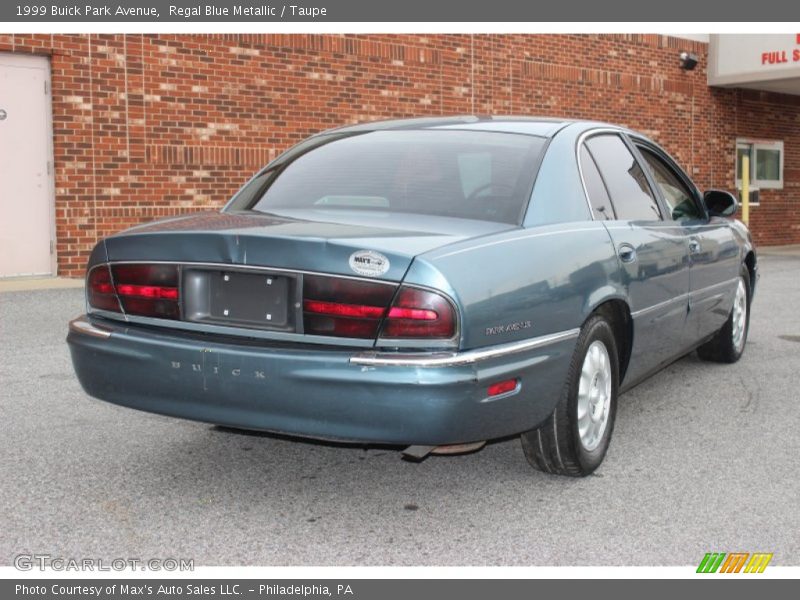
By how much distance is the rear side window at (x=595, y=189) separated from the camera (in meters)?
4.51

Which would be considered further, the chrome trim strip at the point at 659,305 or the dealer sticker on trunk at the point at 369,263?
the chrome trim strip at the point at 659,305

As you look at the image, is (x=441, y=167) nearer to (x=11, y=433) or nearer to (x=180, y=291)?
(x=180, y=291)

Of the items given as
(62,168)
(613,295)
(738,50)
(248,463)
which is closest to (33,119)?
(62,168)

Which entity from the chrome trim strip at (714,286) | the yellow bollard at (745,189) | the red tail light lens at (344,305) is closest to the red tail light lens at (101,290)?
the red tail light lens at (344,305)

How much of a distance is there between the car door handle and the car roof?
58 centimetres

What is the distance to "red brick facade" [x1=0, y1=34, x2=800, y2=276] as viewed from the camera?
37.5 feet

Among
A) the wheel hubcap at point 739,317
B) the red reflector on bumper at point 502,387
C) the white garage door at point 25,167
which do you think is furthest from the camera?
the white garage door at point 25,167

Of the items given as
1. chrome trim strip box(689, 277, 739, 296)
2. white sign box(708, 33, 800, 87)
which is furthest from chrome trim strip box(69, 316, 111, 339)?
white sign box(708, 33, 800, 87)

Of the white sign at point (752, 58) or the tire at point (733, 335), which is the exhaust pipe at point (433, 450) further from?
the white sign at point (752, 58)

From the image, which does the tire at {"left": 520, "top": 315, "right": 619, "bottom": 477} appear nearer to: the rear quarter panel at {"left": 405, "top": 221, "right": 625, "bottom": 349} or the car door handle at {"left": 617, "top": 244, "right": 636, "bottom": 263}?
the rear quarter panel at {"left": 405, "top": 221, "right": 625, "bottom": 349}

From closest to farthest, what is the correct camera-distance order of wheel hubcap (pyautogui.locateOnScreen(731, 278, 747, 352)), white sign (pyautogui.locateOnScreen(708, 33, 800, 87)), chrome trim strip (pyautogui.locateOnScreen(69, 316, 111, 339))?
chrome trim strip (pyautogui.locateOnScreen(69, 316, 111, 339)) < wheel hubcap (pyautogui.locateOnScreen(731, 278, 747, 352)) < white sign (pyautogui.locateOnScreen(708, 33, 800, 87))

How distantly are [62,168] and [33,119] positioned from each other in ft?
1.97

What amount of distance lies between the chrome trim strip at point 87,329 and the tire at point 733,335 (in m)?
4.12

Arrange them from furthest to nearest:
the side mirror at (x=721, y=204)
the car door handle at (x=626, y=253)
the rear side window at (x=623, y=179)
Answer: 1. the side mirror at (x=721, y=204)
2. the rear side window at (x=623, y=179)
3. the car door handle at (x=626, y=253)
